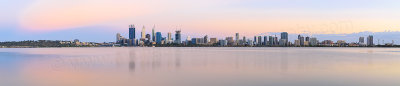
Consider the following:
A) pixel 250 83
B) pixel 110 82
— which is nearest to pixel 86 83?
pixel 110 82

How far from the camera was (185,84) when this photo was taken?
1628 cm

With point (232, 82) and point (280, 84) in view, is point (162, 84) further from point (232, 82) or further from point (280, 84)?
point (280, 84)

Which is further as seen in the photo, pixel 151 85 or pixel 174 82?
pixel 174 82

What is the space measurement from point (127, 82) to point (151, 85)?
1.73 metres

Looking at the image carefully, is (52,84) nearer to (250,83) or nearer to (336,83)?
(250,83)

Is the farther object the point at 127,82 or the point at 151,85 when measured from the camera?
the point at 127,82

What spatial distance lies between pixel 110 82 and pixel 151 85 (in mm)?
2481

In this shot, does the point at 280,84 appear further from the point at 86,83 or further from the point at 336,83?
the point at 86,83

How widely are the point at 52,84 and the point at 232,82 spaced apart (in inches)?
355

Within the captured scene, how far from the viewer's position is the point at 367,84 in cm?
1661

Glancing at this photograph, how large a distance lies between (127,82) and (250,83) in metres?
6.36

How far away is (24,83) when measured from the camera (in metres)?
16.8

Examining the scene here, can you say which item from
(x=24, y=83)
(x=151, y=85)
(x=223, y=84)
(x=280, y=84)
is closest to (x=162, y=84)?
(x=151, y=85)

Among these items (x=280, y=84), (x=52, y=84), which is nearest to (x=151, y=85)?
(x=52, y=84)
